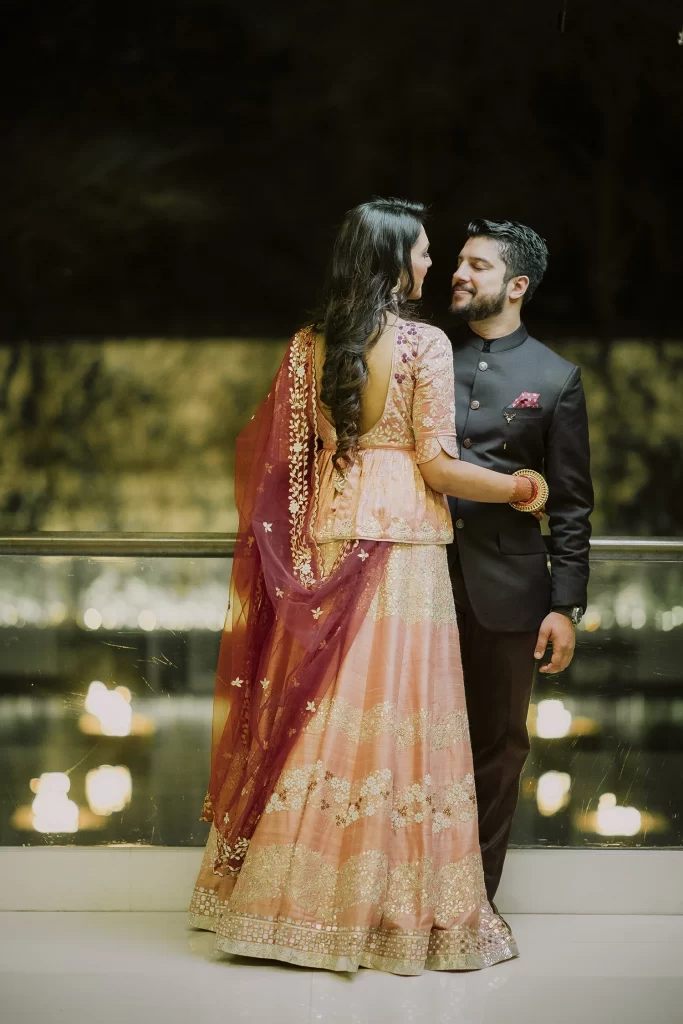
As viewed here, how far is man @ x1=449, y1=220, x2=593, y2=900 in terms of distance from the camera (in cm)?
242

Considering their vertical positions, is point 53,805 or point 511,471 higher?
point 511,471

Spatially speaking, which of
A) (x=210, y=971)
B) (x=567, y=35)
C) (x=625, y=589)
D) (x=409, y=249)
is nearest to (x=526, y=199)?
(x=567, y=35)

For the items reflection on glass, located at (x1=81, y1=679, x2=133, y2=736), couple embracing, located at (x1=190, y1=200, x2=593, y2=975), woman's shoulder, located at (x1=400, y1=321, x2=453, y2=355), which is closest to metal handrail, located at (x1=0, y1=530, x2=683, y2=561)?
reflection on glass, located at (x1=81, y1=679, x2=133, y2=736)

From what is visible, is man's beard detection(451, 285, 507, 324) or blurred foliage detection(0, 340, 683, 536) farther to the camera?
blurred foliage detection(0, 340, 683, 536)

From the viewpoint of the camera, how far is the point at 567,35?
160 inches

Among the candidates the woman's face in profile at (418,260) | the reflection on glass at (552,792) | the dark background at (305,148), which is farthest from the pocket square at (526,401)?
the dark background at (305,148)

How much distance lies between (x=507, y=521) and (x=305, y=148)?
230 centimetres

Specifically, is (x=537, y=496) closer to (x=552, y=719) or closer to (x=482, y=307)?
(x=482, y=307)

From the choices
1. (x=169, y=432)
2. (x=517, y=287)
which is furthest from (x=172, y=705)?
(x=169, y=432)

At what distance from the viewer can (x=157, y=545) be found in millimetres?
3135

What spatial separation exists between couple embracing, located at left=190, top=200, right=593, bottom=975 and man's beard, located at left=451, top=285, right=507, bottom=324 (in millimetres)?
157

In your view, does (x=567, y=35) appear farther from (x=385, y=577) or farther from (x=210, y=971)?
(x=210, y=971)

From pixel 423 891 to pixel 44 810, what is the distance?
3.64 feet

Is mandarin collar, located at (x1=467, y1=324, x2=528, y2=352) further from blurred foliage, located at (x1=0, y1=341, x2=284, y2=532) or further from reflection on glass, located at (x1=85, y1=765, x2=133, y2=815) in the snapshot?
blurred foliage, located at (x1=0, y1=341, x2=284, y2=532)
